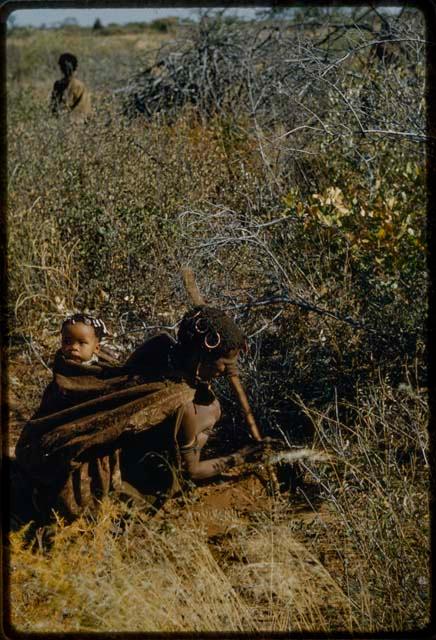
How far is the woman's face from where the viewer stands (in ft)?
11.0

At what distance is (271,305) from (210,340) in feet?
3.01

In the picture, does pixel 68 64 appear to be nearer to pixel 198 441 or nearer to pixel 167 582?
pixel 198 441

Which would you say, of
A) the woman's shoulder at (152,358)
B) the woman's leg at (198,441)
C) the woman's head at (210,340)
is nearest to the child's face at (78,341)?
the woman's shoulder at (152,358)

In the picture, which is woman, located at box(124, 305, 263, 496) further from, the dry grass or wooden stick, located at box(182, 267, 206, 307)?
wooden stick, located at box(182, 267, 206, 307)

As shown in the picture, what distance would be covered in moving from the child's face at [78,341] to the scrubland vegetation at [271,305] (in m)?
0.65

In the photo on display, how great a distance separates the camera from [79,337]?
345cm

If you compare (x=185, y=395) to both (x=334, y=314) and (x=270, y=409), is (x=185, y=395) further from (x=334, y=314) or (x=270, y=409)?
(x=334, y=314)

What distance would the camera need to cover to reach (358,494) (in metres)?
3.12

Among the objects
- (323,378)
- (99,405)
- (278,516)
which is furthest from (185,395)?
(323,378)

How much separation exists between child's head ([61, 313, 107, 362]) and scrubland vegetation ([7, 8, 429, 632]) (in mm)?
657

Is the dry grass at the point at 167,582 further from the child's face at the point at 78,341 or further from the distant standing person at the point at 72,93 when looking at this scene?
the distant standing person at the point at 72,93

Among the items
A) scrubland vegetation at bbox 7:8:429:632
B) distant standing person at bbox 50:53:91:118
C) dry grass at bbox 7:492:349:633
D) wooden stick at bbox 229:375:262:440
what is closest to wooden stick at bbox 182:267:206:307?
scrubland vegetation at bbox 7:8:429:632

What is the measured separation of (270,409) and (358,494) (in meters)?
0.83

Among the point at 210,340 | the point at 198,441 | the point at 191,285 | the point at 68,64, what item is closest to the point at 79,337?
the point at 210,340
